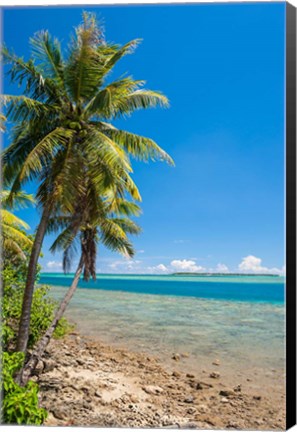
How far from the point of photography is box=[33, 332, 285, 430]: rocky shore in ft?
12.3

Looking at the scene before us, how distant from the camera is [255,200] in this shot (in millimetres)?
7480

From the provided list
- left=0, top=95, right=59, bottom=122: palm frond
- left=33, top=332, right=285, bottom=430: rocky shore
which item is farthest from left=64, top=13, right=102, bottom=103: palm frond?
left=33, top=332, right=285, bottom=430: rocky shore

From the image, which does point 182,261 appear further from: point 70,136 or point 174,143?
point 70,136

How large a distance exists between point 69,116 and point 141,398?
272 cm

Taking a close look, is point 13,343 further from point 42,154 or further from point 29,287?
point 42,154

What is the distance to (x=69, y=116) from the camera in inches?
148

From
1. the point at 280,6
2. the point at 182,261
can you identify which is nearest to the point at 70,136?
the point at 280,6

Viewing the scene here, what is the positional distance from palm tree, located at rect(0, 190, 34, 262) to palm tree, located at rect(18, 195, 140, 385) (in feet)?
1.18

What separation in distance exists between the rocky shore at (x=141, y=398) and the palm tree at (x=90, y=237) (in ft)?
1.86

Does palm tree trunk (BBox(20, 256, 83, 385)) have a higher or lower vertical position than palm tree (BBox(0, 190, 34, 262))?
lower

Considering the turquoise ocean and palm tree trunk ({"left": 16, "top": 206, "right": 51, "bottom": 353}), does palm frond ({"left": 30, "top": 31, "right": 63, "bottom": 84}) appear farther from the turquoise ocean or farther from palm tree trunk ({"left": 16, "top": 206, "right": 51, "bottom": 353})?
the turquoise ocean

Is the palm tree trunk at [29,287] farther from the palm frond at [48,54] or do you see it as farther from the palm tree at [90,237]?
the palm frond at [48,54]

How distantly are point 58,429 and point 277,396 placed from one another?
97.2 inches

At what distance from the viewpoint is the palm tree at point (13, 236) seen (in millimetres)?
4750
